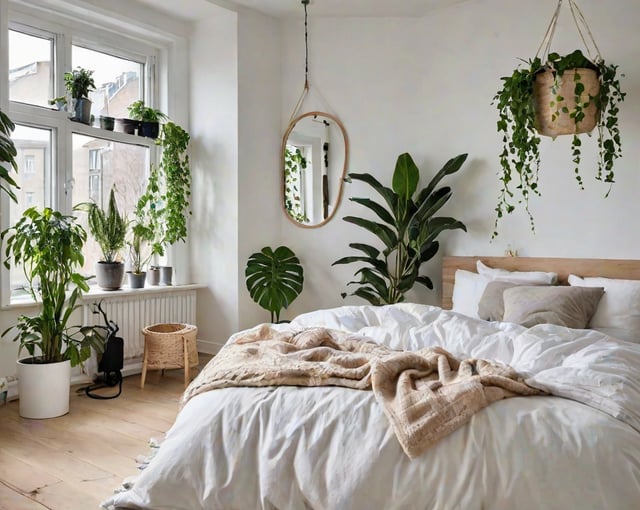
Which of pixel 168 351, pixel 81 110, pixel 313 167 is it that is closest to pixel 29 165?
pixel 81 110

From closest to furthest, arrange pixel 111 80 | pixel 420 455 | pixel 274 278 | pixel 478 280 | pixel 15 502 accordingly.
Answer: pixel 420 455 → pixel 15 502 → pixel 478 280 → pixel 111 80 → pixel 274 278

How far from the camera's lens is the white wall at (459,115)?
11.6ft

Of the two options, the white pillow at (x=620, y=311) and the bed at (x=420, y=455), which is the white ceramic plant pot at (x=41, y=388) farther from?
the white pillow at (x=620, y=311)

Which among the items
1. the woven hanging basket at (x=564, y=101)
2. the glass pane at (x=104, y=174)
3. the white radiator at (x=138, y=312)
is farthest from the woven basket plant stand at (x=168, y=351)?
the woven hanging basket at (x=564, y=101)

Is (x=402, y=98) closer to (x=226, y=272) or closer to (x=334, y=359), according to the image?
(x=226, y=272)

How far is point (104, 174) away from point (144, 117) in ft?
1.77

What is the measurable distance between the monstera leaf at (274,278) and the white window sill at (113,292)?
19.5 inches

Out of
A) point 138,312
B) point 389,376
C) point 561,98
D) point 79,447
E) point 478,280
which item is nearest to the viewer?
point 389,376

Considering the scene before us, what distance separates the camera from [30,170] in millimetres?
3836

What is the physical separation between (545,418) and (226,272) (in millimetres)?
3307

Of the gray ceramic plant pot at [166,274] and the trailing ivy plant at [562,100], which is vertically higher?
the trailing ivy plant at [562,100]

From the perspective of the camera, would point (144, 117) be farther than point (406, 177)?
Yes

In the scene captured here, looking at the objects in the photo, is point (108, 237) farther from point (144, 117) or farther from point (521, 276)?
point (521, 276)

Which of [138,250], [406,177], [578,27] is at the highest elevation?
[578,27]
